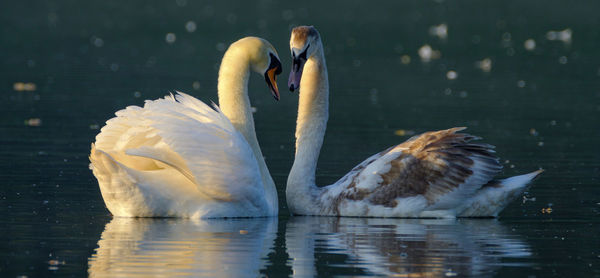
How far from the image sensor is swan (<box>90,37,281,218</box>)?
38.3 feet

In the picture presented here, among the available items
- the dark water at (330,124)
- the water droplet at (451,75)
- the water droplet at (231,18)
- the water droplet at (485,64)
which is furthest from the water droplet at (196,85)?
the water droplet at (231,18)

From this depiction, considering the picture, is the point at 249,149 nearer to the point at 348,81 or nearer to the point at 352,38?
the point at 348,81

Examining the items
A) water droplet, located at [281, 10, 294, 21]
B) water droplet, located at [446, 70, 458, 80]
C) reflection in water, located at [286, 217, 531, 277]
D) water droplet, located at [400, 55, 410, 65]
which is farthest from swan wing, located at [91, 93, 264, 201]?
water droplet, located at [281, 10, 294, 21]

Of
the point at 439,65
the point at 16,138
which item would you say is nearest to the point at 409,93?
the point at 439,65

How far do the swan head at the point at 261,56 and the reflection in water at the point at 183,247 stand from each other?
169 cm

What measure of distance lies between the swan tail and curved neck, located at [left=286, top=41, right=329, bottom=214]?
175 cm

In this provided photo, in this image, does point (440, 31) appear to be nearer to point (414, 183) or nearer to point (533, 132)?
point (533, 132)

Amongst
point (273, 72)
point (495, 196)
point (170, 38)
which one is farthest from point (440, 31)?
point (495, 196)

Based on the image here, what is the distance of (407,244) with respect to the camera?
10.8 meters

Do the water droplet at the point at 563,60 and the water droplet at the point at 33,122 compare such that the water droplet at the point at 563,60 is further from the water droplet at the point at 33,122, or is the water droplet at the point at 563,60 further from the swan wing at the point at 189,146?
the swan wing at the point at 189,146

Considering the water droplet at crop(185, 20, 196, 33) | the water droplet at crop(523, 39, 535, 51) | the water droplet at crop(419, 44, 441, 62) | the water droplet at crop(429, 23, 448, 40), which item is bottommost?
the water droplet at crop(419, 44, 441, 62)

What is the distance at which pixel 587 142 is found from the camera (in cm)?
1856

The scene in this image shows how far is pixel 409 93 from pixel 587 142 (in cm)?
792

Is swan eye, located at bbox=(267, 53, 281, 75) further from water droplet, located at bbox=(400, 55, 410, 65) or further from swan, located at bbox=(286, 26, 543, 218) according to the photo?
water droplet, located at bbox=(400, 55, 410, 65)
